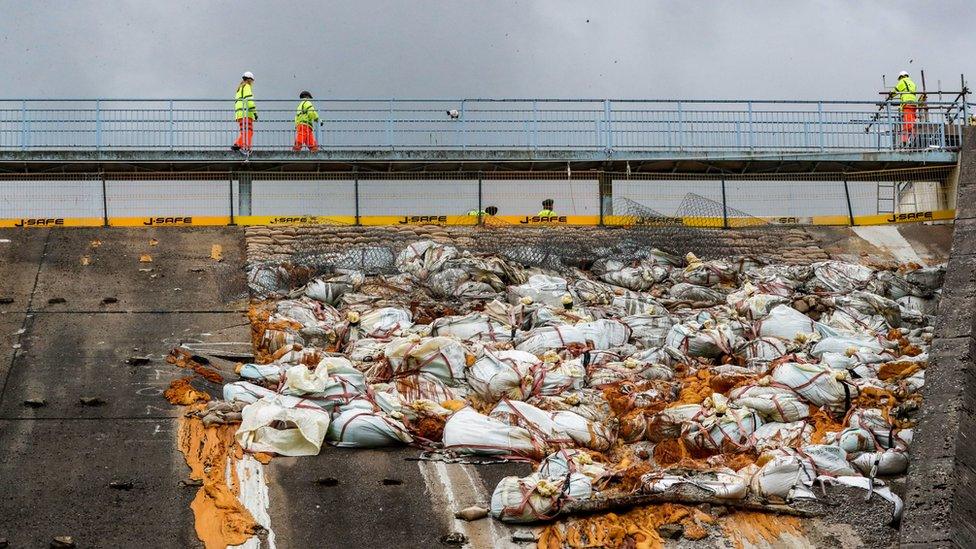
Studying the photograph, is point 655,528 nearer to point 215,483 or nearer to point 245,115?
point 215,483

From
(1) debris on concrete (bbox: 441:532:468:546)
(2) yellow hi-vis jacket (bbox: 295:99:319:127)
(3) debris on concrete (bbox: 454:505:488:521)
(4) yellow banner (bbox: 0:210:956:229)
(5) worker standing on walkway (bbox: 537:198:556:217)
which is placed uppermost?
(2) yellow hi-vis jacket (bbox: 295:99:319:127)

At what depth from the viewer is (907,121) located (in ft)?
72.0

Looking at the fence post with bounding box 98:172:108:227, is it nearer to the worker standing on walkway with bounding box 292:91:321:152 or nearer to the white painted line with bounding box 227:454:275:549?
the worker standing on walkway with bounding box 292:91:321:152

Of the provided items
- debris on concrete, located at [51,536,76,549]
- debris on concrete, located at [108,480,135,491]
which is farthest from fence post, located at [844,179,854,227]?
debris on concrete, located at [51,536,76,549]

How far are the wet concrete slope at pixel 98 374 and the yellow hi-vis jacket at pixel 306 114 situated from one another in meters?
2.89

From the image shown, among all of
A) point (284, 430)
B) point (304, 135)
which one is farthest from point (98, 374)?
point (304, 135)

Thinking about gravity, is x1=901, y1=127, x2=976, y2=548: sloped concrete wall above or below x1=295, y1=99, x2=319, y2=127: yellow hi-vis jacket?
below

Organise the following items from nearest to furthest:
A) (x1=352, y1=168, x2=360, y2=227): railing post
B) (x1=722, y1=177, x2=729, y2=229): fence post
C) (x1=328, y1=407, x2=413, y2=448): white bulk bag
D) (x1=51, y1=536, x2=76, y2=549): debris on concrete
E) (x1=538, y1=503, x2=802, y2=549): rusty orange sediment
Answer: (x1=51, y1=536, x2=76, y2=549): debris on concrete < (x1=538, y1=503, x2=802, y2=549): rusty orange sediment < (x1=328, y1=407, x2=413, y2=448): white bulk bag < (x1=352, y1=168, x2=360, y2=227): railing post < (x1=722, y1=177, x2=729, y2=229): fence post

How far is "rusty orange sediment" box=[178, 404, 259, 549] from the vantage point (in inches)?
404

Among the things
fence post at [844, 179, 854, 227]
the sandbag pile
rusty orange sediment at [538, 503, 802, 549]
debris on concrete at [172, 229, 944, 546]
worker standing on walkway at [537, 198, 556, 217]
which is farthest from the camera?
fence post at [844, 179, 854, 227]

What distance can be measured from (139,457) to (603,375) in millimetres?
4911

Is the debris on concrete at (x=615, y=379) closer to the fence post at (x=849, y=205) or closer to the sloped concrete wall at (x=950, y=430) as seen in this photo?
the sloped concrete wall at (x=950, y=430)

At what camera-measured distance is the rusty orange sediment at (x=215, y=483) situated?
10258 mm

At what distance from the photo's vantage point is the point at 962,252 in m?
12.5
